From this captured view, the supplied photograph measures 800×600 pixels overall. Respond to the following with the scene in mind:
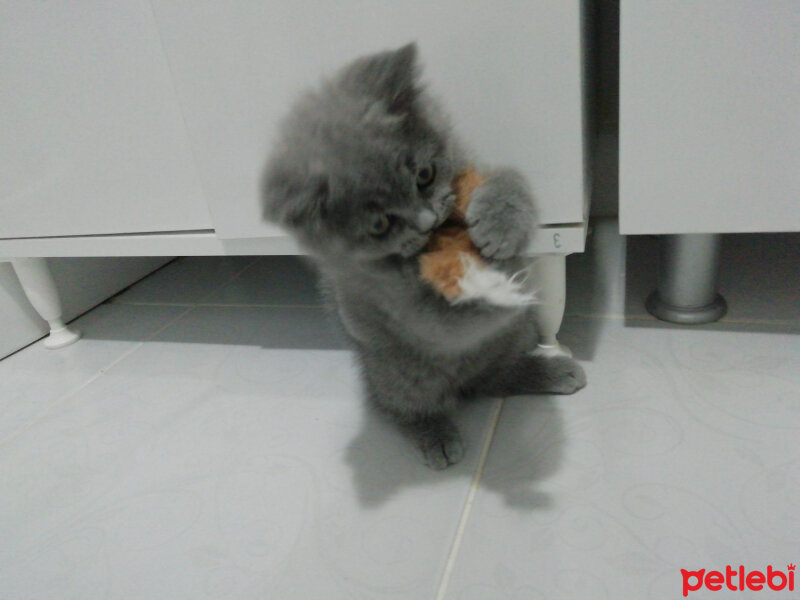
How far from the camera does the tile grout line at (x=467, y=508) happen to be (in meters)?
0.47

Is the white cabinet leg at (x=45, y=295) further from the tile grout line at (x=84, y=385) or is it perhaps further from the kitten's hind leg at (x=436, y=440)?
the kitten's hind leg at (x=436, y=440)

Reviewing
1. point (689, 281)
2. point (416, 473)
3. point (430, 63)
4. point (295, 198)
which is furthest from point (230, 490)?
point (689, 281)

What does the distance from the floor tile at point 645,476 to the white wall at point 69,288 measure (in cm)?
86

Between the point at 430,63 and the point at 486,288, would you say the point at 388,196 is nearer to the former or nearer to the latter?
the point at 486,288

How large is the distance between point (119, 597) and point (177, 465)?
16cm

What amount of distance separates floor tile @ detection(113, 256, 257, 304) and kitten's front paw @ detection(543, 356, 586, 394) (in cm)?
69

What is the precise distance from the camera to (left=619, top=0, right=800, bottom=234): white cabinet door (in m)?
0.50

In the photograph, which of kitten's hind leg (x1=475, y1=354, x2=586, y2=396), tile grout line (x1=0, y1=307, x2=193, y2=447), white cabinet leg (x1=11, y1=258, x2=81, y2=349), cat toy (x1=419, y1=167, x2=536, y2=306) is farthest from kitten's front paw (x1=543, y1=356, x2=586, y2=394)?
white cabinet leg (x1=11, y1=258, x2=81, y2=349)

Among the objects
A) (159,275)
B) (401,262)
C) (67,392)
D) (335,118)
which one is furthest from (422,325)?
(159,275)

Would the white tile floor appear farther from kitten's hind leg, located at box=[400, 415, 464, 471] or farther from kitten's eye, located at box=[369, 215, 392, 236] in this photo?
kitten's eye, located at box=[369, 215, 392, 236]

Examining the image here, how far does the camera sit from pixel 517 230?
1.50ft

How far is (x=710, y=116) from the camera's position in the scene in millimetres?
540

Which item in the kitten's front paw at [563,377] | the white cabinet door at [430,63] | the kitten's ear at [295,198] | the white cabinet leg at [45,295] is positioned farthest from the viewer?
the white cabinet leg at [45,295]

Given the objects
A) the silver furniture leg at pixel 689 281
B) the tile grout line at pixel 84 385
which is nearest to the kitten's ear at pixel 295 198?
the silver furniture leg at pixel 689 281
